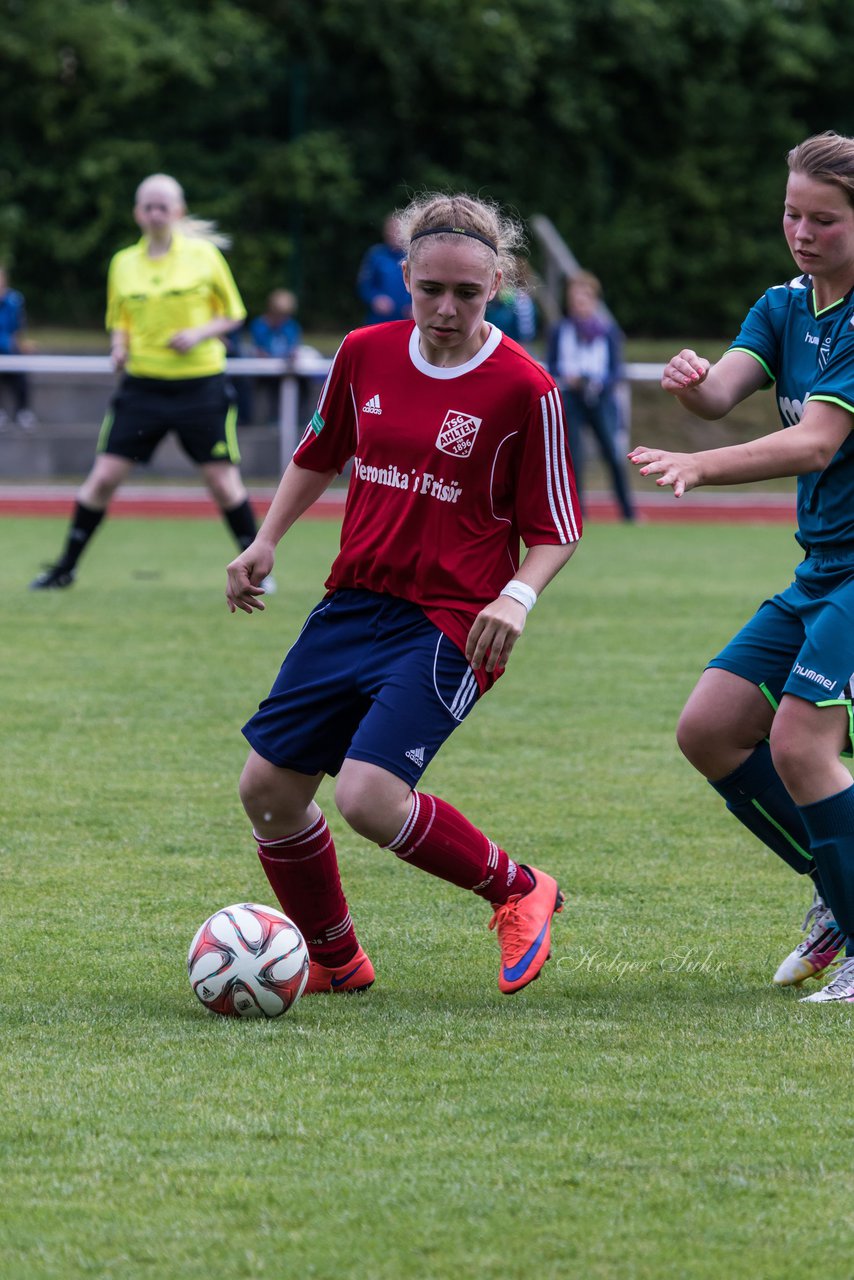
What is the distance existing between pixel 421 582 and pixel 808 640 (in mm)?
859

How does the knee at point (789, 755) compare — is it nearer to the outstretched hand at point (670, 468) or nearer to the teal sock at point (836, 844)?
the teal sock at point (836, 844)

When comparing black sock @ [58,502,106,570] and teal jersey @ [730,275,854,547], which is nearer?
teal jersey @ [730,275,854,547]

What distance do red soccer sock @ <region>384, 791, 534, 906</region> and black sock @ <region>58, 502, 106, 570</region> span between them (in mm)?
6750

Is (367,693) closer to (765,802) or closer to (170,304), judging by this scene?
(765,802)

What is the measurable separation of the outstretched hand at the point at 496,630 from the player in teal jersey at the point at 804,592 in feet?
1.49

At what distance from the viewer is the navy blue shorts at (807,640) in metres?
3.94

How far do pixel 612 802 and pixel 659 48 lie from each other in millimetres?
27754

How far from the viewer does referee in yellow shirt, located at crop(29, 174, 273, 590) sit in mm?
10523

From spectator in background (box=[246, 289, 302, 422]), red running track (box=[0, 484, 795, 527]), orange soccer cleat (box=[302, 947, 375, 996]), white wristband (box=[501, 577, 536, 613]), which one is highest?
white wristband (box=[501, 577, 536, 613])

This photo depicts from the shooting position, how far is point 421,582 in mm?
4141

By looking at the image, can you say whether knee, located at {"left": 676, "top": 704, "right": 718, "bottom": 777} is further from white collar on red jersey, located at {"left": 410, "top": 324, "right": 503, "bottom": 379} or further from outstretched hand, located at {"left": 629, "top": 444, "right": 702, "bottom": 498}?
white collar on red jersey, located at {"left": 410, "top": 324, "right": 503, "bottom": 379}

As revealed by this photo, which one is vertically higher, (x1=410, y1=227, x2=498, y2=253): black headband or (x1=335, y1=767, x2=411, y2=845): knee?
(x1=410, y1=227, x2=498, y2=253): black headband

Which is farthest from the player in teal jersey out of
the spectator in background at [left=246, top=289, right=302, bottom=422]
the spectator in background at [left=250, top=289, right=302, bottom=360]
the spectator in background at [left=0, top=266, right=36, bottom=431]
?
the spectator in background at [left=250, top=289, right=302, bottom=360]

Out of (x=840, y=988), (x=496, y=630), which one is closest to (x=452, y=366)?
(x=496, y=630)
